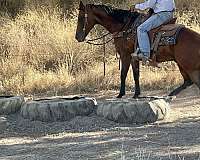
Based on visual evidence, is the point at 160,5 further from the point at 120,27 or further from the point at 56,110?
the point at 56,110

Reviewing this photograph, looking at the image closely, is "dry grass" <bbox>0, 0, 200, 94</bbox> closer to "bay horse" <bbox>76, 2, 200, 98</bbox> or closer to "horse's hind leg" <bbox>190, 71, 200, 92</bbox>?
"bay horse" <bbox>76, 2, 200, 98</bbox>

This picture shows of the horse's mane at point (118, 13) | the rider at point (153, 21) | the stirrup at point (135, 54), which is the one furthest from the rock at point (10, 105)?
the horse's mane at point (118, 13)

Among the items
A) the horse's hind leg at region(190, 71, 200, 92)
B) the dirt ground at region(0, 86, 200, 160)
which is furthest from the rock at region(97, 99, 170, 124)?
the horse's hind leg at region(190, 71, 200, 92)

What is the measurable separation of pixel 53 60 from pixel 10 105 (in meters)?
6.31

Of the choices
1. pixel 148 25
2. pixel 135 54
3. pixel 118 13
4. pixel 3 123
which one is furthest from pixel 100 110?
pixel 118 13

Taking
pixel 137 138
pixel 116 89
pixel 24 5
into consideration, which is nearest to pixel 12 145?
pixel 137 138

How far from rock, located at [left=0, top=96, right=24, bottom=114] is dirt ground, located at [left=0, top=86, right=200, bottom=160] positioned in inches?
6.6

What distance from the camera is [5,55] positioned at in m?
17.1

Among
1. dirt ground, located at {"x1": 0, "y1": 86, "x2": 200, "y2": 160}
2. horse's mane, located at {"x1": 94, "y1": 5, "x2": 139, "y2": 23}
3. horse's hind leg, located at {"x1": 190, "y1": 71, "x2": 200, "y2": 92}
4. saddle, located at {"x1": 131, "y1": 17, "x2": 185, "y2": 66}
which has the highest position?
horse's mane, located at {"x1": 94, "y1": 5, "x2": 139, "y2": 23}

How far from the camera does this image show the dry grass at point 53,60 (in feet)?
48.7

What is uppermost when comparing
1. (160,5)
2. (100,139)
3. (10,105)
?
(160,5)

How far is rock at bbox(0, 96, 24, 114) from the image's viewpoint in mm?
10719

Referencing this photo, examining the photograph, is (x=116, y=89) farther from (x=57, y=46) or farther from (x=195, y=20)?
(x=195, y=20)

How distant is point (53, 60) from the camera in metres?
17.0
